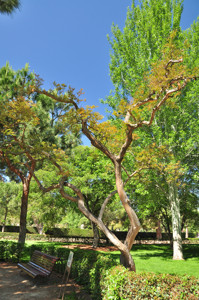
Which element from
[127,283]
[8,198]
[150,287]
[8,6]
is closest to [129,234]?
[127,283]

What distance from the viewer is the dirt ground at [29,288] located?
5844mm

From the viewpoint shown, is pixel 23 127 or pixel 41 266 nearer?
pixel 41 266

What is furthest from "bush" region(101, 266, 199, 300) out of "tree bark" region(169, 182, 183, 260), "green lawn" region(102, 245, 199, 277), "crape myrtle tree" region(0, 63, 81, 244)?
"tree bark" region(169, 182, 183, 260)

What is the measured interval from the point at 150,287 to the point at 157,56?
14.3 m

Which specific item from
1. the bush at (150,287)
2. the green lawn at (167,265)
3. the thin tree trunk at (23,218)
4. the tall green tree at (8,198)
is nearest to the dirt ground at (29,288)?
the bush at (150,287)

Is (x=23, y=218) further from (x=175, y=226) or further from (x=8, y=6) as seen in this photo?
(x=8, y=6)

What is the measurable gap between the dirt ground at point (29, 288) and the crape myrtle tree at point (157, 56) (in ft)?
32.4

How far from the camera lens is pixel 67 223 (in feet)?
145

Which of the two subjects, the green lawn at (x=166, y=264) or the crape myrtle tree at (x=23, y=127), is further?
the crape myrtle tree at (x=23, y=127)

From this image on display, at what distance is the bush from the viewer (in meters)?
4.24

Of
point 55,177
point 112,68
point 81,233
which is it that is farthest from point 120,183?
point 81,233

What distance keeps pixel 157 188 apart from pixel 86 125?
36.5ft

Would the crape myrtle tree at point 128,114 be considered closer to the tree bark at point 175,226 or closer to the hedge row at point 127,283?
the hedge row at point 127,283

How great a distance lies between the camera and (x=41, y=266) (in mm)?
7707
